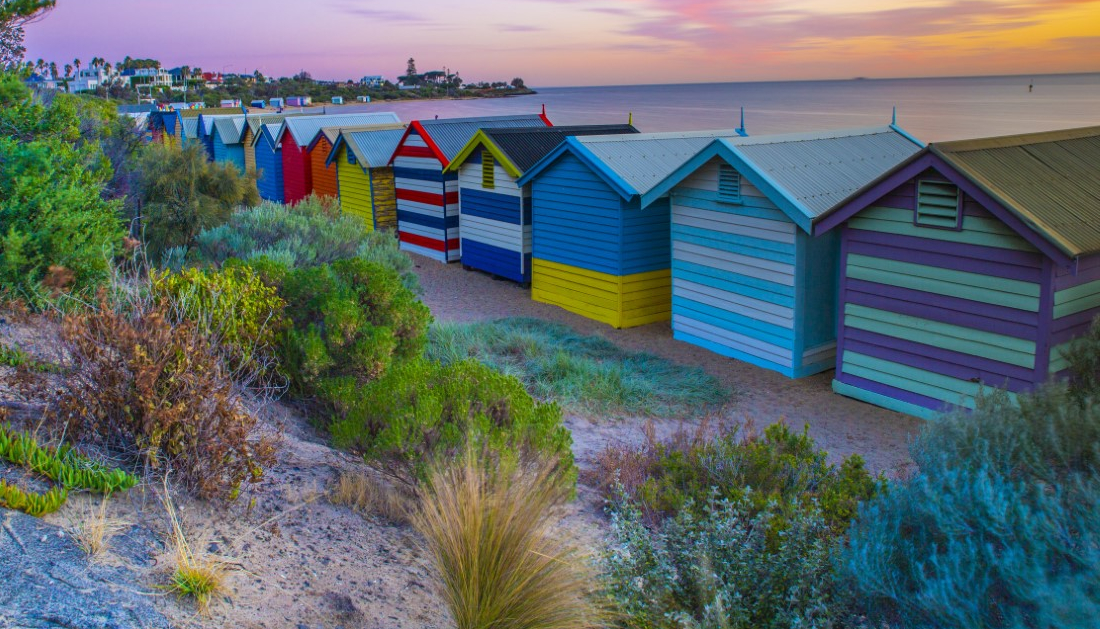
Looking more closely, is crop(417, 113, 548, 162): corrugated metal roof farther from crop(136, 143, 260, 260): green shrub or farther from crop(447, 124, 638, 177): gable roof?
crop(136, 143, 260, 260): green shrub

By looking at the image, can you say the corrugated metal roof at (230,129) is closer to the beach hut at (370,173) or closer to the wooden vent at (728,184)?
the beach hut at (370,173)

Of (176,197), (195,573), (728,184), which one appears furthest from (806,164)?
(176,197)

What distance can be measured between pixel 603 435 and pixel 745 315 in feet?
12.7

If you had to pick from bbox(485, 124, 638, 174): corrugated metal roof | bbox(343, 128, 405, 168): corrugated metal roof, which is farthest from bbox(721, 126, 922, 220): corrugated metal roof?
bbox(343, 128, 405, 168): corrugated metal roof

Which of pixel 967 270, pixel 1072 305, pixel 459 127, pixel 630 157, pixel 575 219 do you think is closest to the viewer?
pixel 1072 305

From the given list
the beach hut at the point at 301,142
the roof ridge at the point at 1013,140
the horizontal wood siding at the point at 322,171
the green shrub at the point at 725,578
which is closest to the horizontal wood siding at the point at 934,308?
the roof ridge at the point at 1013,140

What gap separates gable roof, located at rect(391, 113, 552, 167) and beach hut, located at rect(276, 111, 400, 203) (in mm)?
5848

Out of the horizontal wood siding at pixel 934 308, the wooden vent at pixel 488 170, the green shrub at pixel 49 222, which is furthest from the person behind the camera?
the wooden vent at pixel 488 170

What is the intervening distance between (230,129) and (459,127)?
14.9 meters

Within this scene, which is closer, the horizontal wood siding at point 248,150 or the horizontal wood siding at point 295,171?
the horizontal wood siding at point 295,171

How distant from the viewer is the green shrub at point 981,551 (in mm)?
3338

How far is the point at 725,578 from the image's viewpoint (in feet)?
14.6

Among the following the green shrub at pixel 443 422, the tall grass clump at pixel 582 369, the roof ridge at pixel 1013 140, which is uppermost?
the roof ridge at pixel 1013 140

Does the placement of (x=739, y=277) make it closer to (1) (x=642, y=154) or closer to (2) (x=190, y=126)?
(1) (x=642, y=154)
